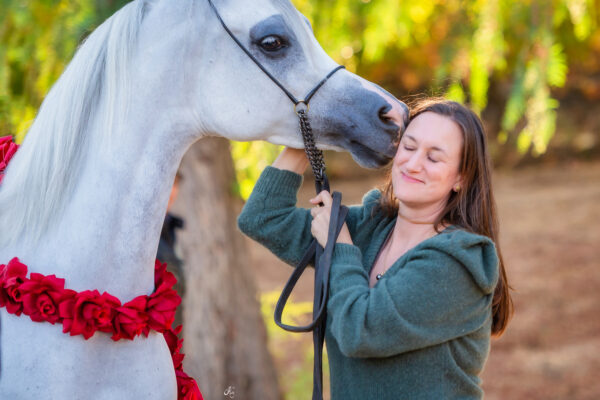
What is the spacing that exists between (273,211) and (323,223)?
192 mm

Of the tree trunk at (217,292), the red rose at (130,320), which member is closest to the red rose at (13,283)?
the red rose at (130,320)

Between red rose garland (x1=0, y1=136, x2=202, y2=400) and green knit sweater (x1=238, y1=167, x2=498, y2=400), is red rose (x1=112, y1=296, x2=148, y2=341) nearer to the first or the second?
red rose garland (x1=0, y1=136, x2=202, y2=400)

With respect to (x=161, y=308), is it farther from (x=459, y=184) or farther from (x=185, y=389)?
(x=459, y=184)

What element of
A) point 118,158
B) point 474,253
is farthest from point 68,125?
point 474,253

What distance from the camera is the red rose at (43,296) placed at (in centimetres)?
139

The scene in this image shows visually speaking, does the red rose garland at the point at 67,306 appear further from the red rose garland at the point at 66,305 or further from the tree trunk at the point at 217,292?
the tree trunk at the point at 217,292

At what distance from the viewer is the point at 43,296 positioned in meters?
1.39

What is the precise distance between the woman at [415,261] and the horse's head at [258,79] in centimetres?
14

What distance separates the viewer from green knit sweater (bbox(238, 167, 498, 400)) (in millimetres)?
1484

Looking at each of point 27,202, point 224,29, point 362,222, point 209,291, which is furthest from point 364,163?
point 209,291

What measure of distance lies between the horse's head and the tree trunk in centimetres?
224

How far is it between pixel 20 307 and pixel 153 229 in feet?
1.21

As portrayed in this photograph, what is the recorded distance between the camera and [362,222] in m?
1.92

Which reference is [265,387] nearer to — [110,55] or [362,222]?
[362,222]
